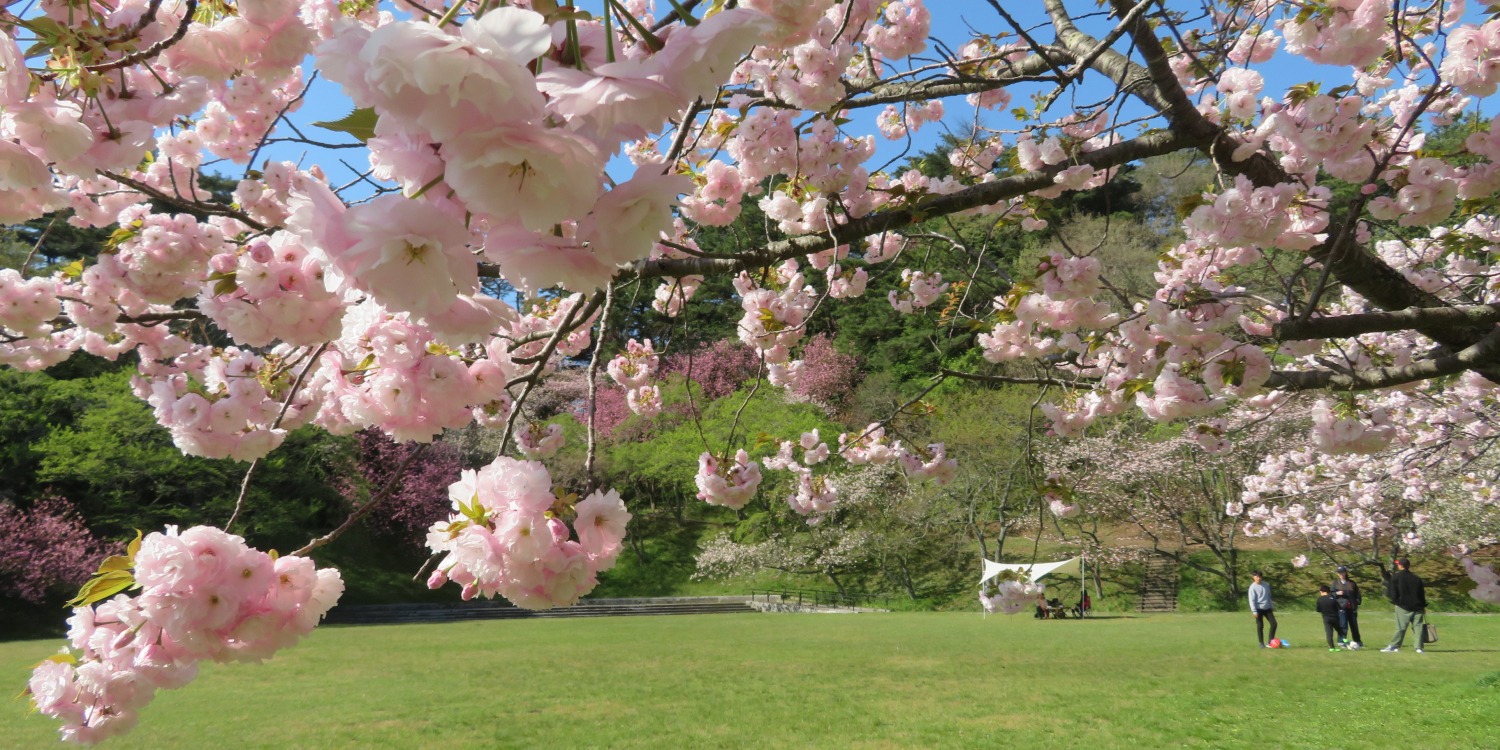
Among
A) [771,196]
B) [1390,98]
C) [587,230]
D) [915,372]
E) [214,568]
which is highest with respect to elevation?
[915,372]

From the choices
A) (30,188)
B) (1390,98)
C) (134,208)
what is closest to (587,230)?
(30,188)

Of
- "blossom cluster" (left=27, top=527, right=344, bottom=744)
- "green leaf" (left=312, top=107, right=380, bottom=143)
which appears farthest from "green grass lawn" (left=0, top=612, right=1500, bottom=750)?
"green leaf" (left=312, top=107, right=380, bottom=143)

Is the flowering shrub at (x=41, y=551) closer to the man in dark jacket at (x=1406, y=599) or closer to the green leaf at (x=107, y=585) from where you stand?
the green leaf at (x=107, y=585)

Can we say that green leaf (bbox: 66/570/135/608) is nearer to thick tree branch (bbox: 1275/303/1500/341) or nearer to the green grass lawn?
thick tree branch (bbox: 1275/303/1500/341)

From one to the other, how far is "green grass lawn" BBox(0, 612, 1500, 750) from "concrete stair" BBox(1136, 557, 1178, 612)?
634 cm

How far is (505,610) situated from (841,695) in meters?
14.1

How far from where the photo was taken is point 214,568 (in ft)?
4.02

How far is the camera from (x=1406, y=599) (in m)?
8.88

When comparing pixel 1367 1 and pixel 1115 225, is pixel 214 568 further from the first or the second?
pixel 1115 225

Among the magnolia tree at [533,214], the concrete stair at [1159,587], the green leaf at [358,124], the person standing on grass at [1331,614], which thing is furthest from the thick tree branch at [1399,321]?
the concrete stair at [1159,587]

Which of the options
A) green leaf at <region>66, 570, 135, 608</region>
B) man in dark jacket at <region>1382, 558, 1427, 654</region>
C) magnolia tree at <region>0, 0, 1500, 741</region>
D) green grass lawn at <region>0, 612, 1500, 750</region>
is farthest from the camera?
man in dark jacket at <region>1382, 558, 1427, 654</region>

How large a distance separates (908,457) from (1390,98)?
319 centimetres

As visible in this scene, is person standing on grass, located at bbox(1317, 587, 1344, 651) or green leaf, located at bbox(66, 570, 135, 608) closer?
green leaf, located at bbox(66, 570, 135, 608)

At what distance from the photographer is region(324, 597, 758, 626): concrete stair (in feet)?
57.7
